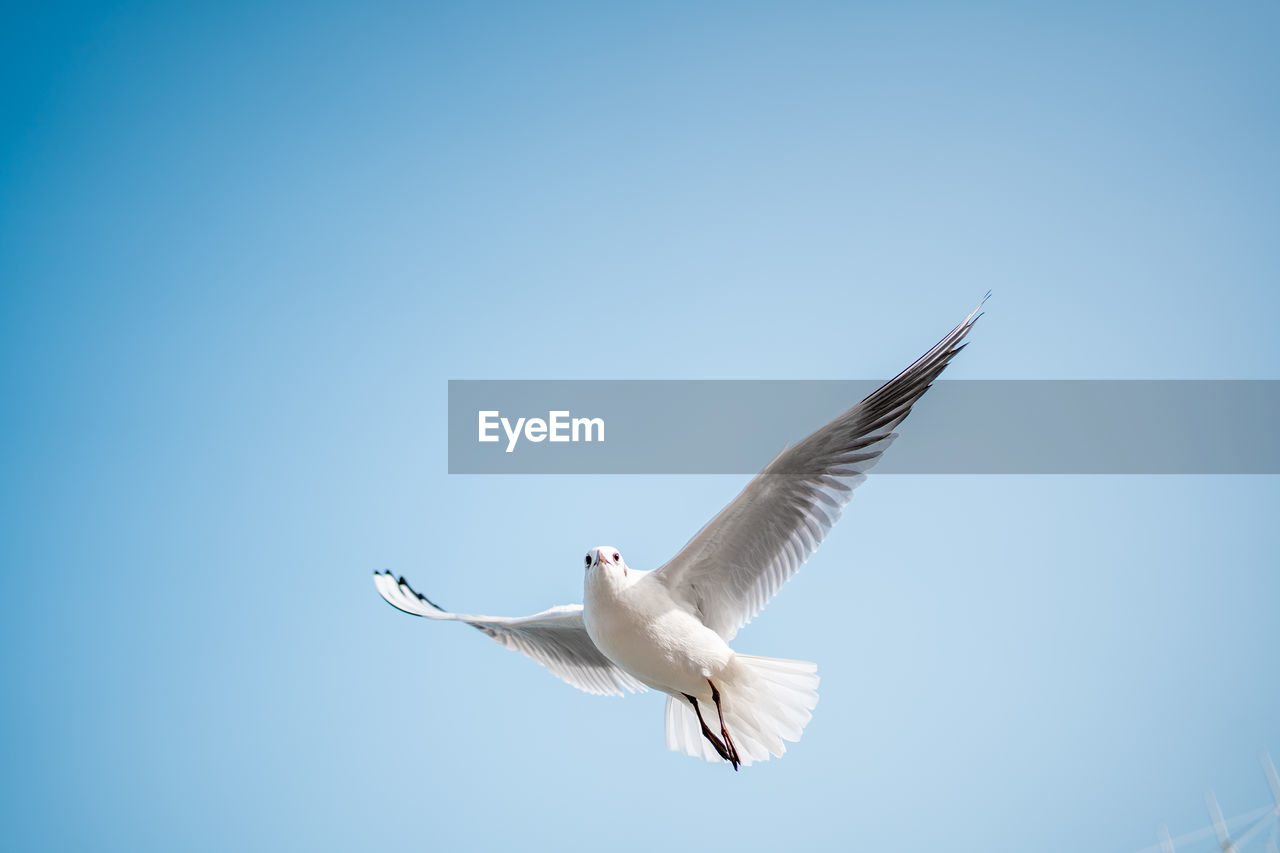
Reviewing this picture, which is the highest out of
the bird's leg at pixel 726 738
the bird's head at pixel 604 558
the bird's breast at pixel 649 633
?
the bird's head at pixel 604 558

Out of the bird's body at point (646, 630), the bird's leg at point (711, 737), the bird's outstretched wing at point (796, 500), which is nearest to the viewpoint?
the bird's body at point (646, 630)

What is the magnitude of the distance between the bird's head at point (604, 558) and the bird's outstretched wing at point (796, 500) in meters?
0.22

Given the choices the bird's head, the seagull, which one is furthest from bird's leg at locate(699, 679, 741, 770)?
the bird's head

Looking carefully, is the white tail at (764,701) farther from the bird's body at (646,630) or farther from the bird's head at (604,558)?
the bird's head at (604,558)

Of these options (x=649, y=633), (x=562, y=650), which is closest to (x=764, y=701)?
(x=649, y=633)

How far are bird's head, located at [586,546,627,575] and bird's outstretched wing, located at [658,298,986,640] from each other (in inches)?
8.6

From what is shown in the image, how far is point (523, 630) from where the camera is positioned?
484 centimetres

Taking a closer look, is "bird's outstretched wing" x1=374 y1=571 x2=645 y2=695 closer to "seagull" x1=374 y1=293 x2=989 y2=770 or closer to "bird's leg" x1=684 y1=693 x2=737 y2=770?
"seagull" x1=374 y1=293 x2=989 y2=770

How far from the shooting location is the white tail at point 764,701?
4.06 meters

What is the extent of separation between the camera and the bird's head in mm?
3754

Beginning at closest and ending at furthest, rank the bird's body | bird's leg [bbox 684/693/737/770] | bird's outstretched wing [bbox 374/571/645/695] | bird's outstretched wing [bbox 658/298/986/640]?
the bird's body, bird's outstretched wing [bbox 658/298/986/640], bird's leg [bbox 684/693/737/770], bird's outstretched wing [bbox 374/571/645/695]

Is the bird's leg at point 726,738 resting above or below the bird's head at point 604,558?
below

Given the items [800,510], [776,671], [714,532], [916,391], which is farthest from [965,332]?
[776,671]

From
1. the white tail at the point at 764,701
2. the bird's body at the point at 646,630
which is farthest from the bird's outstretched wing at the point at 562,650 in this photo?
the bird's body at the point at 646,630
